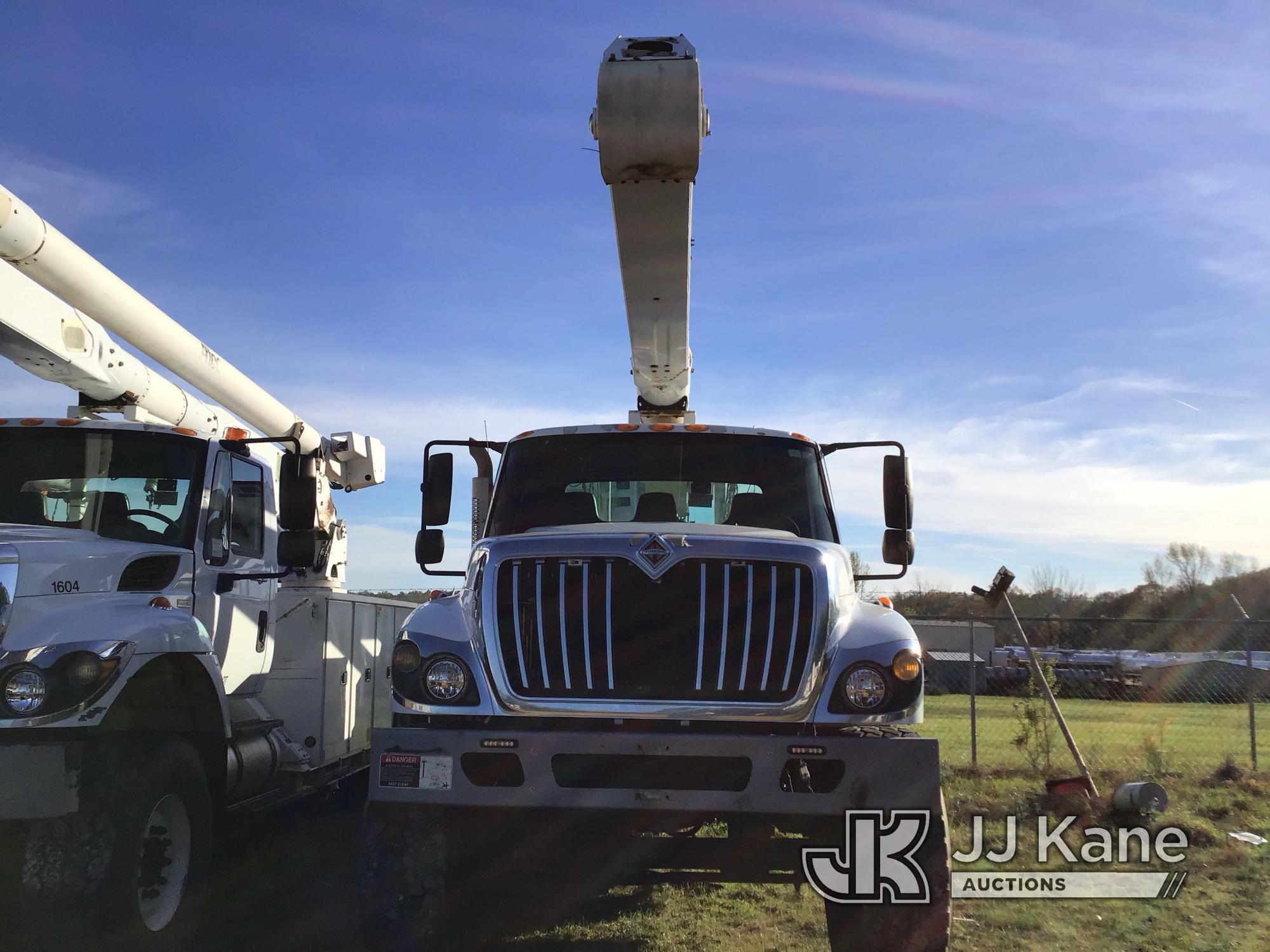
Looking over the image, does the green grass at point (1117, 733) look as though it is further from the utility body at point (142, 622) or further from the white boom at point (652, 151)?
the utility body at point (142, 622)

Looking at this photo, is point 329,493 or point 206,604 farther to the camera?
point 329,493

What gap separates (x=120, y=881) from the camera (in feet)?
14.6

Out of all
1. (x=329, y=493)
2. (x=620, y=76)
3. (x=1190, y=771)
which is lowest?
(x=1190, y=771)

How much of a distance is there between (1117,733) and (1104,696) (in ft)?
37.2

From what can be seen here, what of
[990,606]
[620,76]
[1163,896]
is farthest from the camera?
[990,606]

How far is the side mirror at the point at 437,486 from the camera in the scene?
571 cm

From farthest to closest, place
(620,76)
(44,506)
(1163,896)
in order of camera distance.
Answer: (1163,896), (44,506), (620,76)

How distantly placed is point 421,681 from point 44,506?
9.43 ft

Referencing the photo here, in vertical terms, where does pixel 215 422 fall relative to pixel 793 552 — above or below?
above

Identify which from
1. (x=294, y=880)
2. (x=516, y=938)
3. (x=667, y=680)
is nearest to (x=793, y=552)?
(x=667, y=680)

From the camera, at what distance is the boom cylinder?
6.93m

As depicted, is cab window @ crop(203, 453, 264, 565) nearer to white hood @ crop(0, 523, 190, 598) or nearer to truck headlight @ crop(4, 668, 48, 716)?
white hood @ crop(0, 523, 190, 598)

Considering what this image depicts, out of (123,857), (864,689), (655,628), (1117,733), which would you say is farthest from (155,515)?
(1117,733)

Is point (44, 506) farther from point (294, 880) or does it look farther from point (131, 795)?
point (294, 880)
